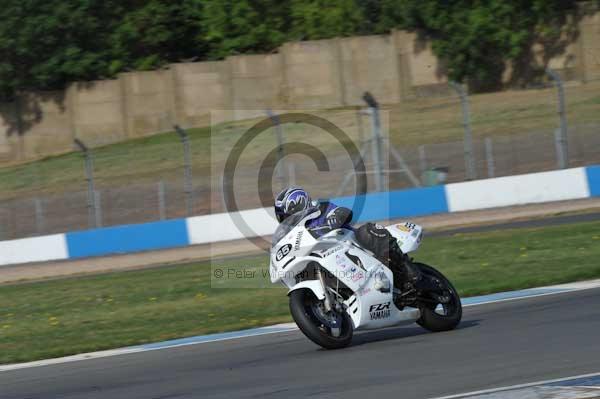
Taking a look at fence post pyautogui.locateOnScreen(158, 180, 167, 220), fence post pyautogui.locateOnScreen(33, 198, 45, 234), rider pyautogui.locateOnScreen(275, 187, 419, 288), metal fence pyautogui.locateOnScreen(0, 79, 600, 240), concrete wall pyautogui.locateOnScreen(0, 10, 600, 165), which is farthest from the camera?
concrete wall pyautogui.locateOnScreen(0, 10, 600, 165)

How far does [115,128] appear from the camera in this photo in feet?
121

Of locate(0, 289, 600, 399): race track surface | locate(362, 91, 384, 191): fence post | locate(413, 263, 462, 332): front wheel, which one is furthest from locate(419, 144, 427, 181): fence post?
locate(413, 263, 462, 332): front wheel

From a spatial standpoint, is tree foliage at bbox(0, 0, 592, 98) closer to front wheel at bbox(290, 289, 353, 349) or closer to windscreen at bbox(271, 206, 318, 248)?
windscreen at bbox(271, 206, 318, 248)

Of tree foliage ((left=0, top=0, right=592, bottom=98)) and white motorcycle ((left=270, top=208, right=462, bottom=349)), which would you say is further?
tree foliage ((left=0, top=0, right=592, bottom=98))

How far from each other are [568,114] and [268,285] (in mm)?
16403

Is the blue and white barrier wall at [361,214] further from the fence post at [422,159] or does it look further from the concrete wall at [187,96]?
the concrete wall at [187,96]

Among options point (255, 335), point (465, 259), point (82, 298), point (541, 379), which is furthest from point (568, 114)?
A: point (541, 379)

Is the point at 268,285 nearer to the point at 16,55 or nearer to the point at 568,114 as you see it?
the point at 568,114

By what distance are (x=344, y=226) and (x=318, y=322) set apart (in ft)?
3.05

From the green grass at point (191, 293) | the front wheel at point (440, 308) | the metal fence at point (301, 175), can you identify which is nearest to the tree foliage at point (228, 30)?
the metal fence at point (301, 175)

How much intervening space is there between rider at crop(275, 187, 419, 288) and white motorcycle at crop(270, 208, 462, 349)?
0.18 feet

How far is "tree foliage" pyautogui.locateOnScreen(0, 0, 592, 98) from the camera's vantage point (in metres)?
35.2

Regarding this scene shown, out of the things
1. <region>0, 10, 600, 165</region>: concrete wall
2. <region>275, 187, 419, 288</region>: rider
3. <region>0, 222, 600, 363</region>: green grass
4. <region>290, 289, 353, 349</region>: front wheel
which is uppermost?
<region>0, 10, 600, 165</region>: concrete wall

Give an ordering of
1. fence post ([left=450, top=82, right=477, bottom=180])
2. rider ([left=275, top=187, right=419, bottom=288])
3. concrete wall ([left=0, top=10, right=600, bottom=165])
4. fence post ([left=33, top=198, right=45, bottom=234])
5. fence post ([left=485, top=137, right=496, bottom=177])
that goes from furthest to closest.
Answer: concrete wall ([left=0, top=10, right=600, bottom=165]) → fence post ([left=33, top=198, right=45, bottom=234]) → fence post ([left=485, top=137, right=496, bottom=177]) → fence post ([left=450, top=82, right=477, bottom=180]) → rider ([left=275, top=187, right=419, bottom=288])
